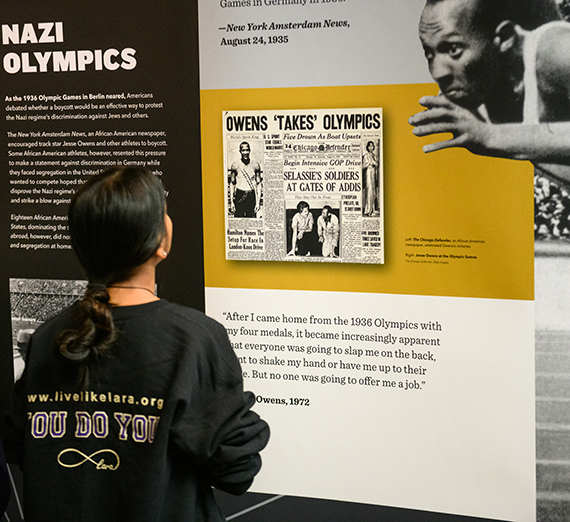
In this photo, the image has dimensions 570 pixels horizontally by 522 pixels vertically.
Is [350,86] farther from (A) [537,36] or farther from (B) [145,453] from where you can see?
(B) [145,453]

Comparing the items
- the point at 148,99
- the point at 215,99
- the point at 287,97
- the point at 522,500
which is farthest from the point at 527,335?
the point at 148,99

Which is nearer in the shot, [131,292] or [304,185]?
[131,292]

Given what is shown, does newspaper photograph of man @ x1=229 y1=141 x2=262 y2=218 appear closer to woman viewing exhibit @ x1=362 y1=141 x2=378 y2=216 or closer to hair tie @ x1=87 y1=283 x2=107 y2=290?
woman viewing exhibit @ x1=362 y1=141 x2=378 y2=216

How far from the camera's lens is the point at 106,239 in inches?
58.1

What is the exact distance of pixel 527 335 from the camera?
2896 mm

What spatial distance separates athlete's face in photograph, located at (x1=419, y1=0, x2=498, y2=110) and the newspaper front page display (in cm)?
31

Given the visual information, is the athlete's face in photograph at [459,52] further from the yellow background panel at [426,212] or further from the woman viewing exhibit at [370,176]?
the woman viewing exhibit at [370,176]

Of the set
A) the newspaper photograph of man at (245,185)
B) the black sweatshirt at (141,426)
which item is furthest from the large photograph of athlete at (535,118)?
the black sweatshirt at (141,426)

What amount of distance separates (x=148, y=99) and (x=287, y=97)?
0.64 metres

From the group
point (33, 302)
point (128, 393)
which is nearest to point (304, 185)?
point (33, 302)

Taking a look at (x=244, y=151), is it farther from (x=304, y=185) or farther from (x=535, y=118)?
(x=535, y=118)

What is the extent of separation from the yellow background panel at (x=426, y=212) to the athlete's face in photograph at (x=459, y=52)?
10cm

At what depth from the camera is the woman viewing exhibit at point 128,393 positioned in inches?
57.0

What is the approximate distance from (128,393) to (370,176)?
5.90ft
